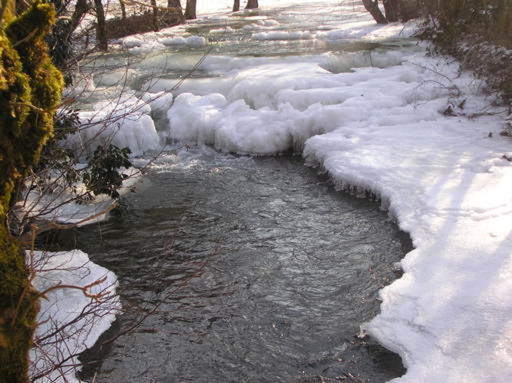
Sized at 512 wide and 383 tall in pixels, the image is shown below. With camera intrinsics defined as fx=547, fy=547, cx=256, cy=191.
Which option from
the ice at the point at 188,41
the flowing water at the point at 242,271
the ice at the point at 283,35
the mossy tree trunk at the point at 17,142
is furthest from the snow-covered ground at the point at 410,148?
the mossy tree trunk at the point at 17,142

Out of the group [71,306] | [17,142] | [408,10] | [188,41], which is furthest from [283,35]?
[17,142]

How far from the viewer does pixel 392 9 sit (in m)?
17.0

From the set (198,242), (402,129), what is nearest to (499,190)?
(402,129)

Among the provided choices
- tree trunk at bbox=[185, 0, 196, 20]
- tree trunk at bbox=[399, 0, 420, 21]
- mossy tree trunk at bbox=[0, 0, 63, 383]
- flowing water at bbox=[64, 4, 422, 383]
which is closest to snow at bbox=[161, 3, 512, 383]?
flowing water at bbox=[64, 4, 422, 383]

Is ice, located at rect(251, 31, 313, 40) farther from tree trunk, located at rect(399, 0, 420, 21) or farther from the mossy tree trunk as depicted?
the mossy tree trunk

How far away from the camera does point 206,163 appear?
8.48 metres

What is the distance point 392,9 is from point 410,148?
10957 millimetres

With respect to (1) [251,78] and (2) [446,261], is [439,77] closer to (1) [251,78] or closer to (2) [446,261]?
(1) [251,78]

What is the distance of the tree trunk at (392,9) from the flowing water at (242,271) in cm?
1050

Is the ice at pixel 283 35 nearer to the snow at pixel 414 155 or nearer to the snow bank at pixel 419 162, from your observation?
the snow at pixel 414 155

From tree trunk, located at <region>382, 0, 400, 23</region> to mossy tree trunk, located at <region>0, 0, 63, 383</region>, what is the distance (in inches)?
637

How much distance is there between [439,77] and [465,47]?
1.29 meters

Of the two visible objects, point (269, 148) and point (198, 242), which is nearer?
point (198, 242)

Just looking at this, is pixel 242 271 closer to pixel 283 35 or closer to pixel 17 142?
pixel 17 142
